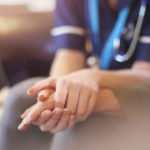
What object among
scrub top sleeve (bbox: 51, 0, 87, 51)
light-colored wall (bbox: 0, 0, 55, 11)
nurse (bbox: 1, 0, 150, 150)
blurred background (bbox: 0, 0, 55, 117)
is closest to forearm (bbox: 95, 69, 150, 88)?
nurse (bbox: 1, 0, 150, 150)

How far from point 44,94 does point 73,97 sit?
3 cm

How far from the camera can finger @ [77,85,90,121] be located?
27cm

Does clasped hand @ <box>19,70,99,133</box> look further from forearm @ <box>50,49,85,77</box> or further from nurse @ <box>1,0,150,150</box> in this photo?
forearm @ <box>50,49,85,77</box>

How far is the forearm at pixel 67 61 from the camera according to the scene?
16.0 inches

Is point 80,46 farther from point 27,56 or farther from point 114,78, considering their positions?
point 27,56

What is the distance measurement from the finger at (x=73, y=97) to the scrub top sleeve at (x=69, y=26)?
186 mm

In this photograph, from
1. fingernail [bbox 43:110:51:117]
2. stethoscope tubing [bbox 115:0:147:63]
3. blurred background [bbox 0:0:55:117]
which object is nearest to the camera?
fingernail [bbox 43:110:51:117]

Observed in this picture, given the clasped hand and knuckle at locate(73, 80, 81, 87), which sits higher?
knuckle at locate(73, 80, 81, 87)

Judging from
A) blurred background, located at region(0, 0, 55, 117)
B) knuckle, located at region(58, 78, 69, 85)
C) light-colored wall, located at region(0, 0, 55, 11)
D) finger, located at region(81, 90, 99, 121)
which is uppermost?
knuckle, located at region(58, 78, 69, 85)

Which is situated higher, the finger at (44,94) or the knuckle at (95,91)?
the finger at (44,94)

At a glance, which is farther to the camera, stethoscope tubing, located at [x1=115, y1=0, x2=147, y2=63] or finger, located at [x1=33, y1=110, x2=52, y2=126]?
stethoscope tubing, located at [x1=115, y1=0, x2=147, y2=63]

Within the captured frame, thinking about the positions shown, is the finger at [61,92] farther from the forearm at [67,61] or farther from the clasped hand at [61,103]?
the forearm at [67,61]

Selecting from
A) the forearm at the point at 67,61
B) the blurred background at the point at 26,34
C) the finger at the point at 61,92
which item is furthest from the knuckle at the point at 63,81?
the blurred background at the point at 26,34

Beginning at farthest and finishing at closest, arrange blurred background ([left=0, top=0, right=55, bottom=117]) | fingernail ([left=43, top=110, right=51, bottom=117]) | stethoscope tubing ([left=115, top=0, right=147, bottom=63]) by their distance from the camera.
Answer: blurred background ([left=0, top=0, right=55, bottom=117])
stethoscope tubing ([left=115, top=0, right=147, bottom=63])
fingernail ([left=43, top=110, right=51, bottom=117])
